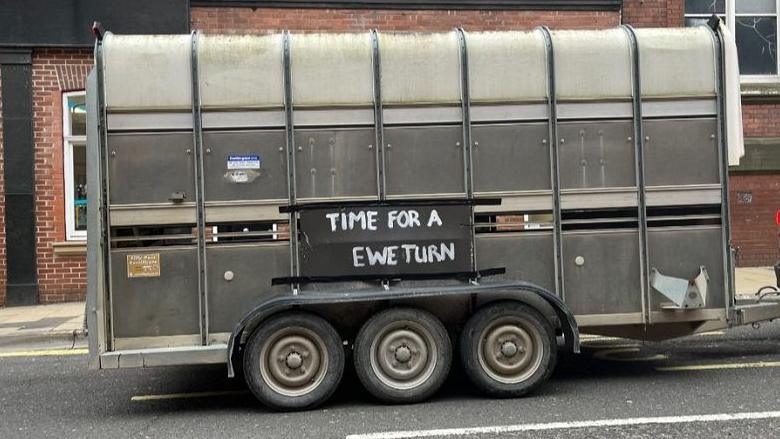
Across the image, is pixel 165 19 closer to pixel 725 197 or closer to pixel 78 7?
pixel 78 7

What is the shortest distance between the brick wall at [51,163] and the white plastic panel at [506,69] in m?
8.32

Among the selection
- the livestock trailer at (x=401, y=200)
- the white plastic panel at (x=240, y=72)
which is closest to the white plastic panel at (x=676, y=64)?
the livestock trailer at (x=401, y=200)

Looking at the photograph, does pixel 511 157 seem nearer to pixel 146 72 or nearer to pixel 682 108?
pixel 682 108

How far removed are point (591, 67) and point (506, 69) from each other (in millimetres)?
730

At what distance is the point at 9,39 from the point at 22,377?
6742 millimetres

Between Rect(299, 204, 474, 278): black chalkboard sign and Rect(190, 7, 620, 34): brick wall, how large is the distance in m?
7.61

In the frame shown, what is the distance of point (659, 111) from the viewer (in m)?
6.12

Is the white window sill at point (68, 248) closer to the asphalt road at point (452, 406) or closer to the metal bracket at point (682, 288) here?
the asphalt road at point (452, 406)

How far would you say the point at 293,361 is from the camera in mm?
5629

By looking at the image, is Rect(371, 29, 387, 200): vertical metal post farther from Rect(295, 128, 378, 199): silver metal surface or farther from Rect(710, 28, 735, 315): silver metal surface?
Rect(710, 28, 735, 315): silver metal surface

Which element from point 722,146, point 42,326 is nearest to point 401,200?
point 722,146

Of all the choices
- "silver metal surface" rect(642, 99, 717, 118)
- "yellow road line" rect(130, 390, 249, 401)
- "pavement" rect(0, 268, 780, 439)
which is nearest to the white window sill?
"pavement" rect(0, 268, 780, 439)

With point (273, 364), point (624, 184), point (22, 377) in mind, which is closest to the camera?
point (273, 364)

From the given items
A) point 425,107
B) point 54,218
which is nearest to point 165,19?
point 54,218
